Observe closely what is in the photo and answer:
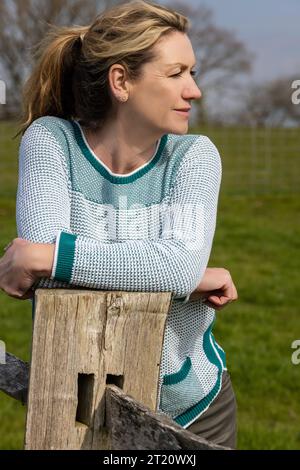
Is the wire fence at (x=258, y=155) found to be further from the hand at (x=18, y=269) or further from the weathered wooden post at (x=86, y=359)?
the weathered wooden post at (x=86, y=359)

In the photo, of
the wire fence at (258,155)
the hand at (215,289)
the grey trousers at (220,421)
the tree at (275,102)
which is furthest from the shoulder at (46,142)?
the tree at (275,102)

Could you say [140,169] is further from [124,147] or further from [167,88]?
[167,88]

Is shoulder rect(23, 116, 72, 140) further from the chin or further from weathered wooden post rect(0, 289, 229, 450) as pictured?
weathered wooden post rect(0, 289, 229, 450)

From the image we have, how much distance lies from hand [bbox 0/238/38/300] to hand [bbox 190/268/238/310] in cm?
45

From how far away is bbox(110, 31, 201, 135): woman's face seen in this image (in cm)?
238

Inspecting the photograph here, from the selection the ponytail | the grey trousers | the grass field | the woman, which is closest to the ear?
the woman

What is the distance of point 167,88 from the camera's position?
7.79 ft

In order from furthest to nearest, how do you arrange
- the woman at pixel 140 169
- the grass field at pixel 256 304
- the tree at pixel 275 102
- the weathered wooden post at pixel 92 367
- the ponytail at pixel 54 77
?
the tree at pixel 275 102, the grass field at pixel 256 304, the ponytail at pixel 54 77, the woman at pixel 140 169, the weathered wooden post at pixel 92 367

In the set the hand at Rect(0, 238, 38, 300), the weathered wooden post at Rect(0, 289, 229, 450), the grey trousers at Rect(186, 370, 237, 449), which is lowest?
the grey trousers at Rect(186, 370, 237, 449)

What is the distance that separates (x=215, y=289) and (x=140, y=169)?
363mm

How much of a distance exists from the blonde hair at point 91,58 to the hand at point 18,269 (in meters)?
0.58

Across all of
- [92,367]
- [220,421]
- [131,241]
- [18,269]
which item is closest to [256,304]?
[220,421]

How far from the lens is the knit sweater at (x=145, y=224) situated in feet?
6.86
